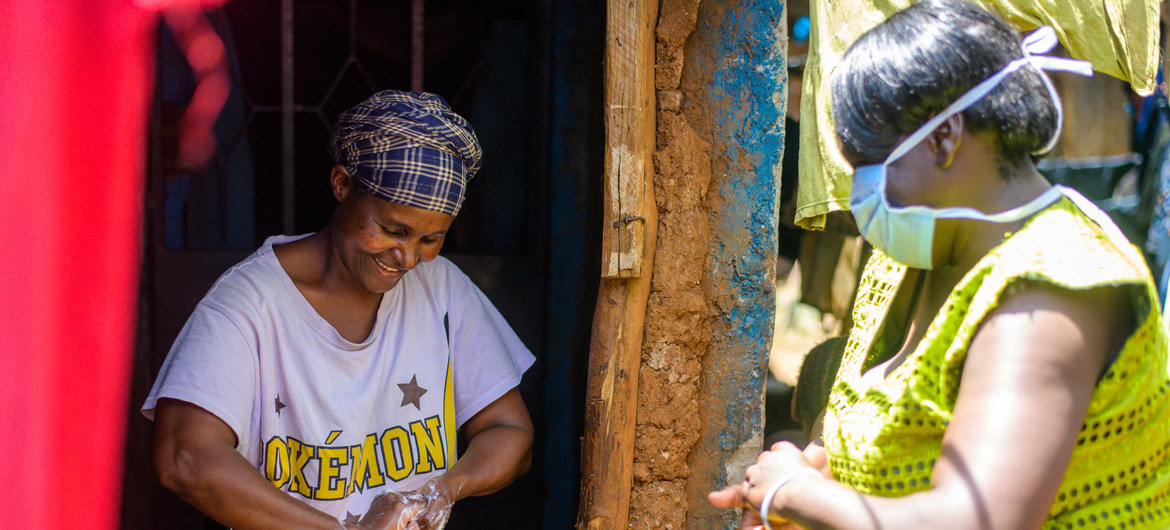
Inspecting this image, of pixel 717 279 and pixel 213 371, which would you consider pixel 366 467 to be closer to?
pixel 213 371

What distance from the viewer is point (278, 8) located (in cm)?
274

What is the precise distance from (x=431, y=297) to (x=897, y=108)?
5.19ft

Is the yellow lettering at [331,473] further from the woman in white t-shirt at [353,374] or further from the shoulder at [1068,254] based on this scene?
the shoulder at [1068,254]

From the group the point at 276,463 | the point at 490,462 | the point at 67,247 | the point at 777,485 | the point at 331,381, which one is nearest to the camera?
the point at 67,247

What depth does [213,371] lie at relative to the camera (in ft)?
6.46

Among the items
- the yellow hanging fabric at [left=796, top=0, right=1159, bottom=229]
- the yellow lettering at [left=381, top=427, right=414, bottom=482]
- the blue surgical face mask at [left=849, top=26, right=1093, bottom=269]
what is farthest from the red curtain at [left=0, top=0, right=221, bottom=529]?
the yellow hanging fabric at [left=796, top=0, right=1159, bottom=229]

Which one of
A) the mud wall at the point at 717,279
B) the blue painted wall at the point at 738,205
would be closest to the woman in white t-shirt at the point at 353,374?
the mud wall at the point at 717,279

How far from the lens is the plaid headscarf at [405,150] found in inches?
84.3

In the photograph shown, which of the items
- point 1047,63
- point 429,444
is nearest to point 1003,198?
point 1047,63

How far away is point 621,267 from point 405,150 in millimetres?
623

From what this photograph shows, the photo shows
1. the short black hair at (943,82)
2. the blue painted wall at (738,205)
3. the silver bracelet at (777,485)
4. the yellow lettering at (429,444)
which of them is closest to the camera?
the short black hair at (943,82)

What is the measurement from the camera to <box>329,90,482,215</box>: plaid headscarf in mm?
2141

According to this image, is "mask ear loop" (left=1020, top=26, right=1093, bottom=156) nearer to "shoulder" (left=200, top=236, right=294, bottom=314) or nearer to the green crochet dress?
the green crochet dress

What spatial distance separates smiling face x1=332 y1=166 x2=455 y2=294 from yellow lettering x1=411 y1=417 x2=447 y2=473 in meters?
0.38
